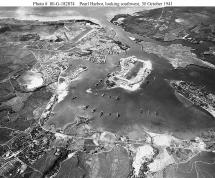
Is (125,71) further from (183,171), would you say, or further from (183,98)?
(183,171)

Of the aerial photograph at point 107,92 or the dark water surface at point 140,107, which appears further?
the dark water surface at point 140,107

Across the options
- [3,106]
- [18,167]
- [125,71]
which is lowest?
[18,167]

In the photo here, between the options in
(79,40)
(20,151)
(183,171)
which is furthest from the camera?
(79,40)

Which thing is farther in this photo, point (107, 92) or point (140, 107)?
point (107, 92)

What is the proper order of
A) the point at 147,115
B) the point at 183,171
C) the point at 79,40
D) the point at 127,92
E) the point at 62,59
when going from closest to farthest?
1. the point at 183,171
2. the point at 147,115
3. the point at 127,92
4. the point at 62,59
5. the point at 79,40

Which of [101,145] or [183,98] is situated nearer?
[101,145]

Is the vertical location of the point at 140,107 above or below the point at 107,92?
below

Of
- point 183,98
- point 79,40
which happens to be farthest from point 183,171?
point 79,40

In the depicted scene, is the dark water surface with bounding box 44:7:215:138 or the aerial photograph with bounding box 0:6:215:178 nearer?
the aerial photograph with bounding box 0:6:215:178
